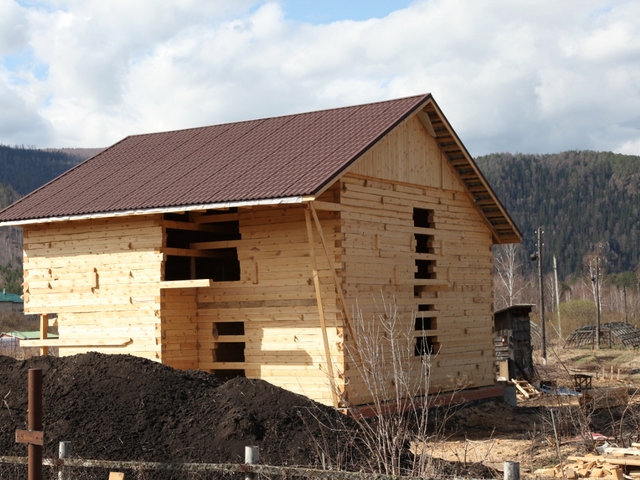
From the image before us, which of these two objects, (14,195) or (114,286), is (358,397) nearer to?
(114,286)

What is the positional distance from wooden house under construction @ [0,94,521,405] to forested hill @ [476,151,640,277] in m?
130

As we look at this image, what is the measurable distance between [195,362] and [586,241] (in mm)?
141809

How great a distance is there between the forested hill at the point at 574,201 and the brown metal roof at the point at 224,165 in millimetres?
130550

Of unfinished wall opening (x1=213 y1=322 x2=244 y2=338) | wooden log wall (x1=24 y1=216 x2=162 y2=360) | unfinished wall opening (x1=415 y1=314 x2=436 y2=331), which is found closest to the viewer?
wooden log wall (x1=24 y1=216 x2=162 y2=360)

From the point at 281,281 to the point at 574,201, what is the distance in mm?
152121

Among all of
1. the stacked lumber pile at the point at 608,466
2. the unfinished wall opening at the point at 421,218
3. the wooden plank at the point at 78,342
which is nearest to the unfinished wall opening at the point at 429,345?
the unfinished wall opening at the point at 421,218

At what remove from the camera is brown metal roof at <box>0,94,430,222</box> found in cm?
1938

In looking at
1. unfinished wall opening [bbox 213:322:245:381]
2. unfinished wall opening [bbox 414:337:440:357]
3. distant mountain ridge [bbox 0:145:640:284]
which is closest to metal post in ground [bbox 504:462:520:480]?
unfinished wall opening [bbox 213:322:245:381]

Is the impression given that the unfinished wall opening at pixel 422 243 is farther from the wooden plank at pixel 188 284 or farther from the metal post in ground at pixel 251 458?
the metal post in ground at pixel 251 458

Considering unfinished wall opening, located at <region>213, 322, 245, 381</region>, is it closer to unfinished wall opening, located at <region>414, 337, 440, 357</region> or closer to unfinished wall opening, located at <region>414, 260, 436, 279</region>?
unfinished wall opening, located at <region>414, 337, 440, 357</region>

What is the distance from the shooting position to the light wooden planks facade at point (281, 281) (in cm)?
1977

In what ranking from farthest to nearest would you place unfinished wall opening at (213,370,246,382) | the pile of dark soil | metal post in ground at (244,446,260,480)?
unfinished wall opening at (213,370,246,382) → the pile of dark soil → metal post in ground at (244,446,260,480)

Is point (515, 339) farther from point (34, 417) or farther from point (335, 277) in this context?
point (34, 417)

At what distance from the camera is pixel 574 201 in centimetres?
16500
